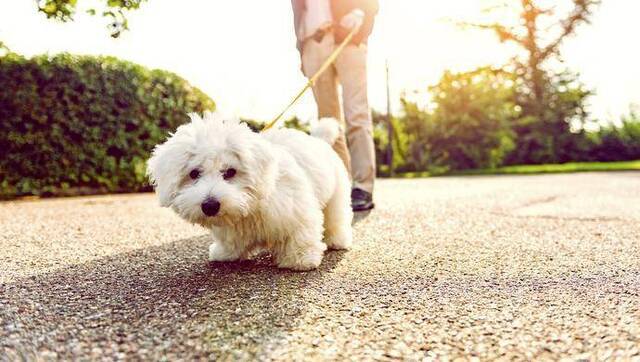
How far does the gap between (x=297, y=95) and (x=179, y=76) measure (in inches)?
259

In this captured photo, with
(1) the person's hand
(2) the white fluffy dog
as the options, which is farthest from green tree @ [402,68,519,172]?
(2) the white fluffy dog

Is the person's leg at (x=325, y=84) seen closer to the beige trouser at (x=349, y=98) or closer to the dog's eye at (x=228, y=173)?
the beige trouser at (x=349, y=98)

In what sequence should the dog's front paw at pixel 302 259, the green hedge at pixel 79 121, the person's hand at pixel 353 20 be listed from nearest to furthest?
the dog's front paw at pixel 302 259 → the person's hand at pixel 353 20 → the green hedge at pixel 79 121

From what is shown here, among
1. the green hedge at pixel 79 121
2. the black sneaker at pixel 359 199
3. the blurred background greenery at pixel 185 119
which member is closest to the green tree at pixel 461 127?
the blurred background greenery at pixel 185 119

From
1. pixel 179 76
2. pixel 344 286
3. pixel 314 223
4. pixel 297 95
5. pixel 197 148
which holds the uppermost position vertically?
pixel 179 76

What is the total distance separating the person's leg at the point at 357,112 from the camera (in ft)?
16.9

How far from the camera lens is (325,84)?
529 centimetres

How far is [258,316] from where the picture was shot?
6.92ft

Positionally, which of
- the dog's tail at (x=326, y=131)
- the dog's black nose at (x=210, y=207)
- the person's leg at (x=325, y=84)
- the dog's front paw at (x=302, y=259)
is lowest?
the dog's front paw at (x=302, y=259)

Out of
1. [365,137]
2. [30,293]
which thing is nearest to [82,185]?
[365,137]

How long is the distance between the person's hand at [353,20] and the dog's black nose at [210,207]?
2.94 meters

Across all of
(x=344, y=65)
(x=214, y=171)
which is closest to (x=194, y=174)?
(x=214, y=171)

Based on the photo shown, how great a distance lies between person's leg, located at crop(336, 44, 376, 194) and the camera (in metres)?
5.16

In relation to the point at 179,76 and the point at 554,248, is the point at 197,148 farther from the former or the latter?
the point at 179,76
